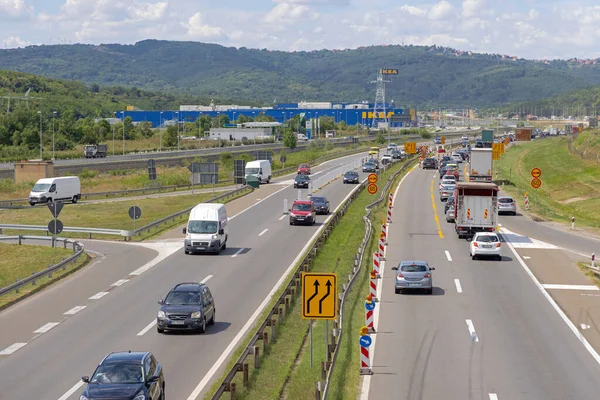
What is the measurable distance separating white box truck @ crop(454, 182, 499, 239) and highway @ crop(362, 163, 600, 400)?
288cm

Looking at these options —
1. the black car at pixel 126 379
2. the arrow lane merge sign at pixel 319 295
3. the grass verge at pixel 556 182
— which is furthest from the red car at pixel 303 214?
the black car at pixel 126 379

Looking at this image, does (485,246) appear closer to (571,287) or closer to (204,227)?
(571,287)

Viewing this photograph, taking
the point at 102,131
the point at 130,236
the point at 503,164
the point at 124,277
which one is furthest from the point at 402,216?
the point at 102,131

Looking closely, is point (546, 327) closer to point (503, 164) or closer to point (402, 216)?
point (402, 216)

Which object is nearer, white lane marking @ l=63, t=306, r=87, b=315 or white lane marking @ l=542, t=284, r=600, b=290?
white lane marking @ l=63, t=306, r=87, b=315

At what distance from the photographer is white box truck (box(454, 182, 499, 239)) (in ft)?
169

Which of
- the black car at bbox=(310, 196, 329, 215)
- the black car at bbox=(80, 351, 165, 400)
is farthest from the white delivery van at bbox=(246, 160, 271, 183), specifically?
the black car at bbox=(80, 351, 165, 400)

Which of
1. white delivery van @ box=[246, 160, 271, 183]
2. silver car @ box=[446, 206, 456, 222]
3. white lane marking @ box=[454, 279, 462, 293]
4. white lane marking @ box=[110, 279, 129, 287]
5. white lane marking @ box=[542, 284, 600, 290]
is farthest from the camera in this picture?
white delivery van @ box=[246, 160, 271, 183]

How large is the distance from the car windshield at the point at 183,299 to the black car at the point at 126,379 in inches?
328

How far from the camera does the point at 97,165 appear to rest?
11031 cm

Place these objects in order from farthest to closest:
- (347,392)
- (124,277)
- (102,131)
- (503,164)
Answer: (102,131), (503,164), (124,277), (347,392)

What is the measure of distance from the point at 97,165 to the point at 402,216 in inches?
2212

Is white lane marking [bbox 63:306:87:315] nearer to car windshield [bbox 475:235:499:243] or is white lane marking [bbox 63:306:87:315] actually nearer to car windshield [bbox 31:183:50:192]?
car windshield [bbox 475:235:499:243]

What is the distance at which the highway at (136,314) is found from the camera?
23203 mm
